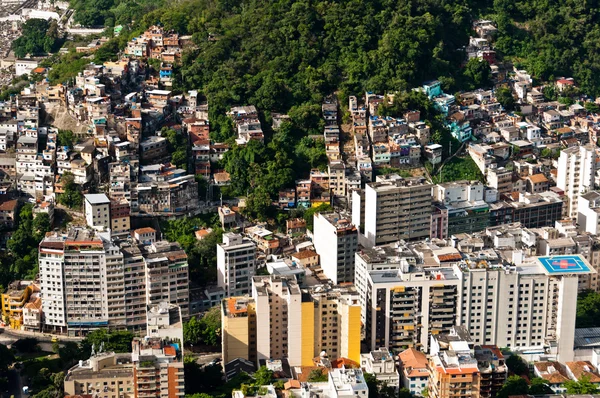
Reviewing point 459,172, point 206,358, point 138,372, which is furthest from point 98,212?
point 459,172

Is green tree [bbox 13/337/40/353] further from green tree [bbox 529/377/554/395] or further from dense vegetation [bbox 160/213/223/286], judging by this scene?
green tree [bbox 529/377/554/395]

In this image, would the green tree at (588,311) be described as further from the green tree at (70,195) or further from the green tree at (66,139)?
the green tree at (66,139)

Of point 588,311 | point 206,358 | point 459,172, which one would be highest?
point 459,172

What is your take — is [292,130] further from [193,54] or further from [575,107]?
[575,107]

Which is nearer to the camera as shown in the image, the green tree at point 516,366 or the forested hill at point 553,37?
the green tree at point 516,366

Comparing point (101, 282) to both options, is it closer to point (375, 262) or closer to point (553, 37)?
point (375, 262)

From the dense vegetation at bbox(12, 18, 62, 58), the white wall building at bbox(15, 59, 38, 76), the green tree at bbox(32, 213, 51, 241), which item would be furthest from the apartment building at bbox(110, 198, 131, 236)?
the dense vegetation at bbox(12, 18, 62, 58)

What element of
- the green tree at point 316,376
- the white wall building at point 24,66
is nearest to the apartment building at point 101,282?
the green tree at point 316,376

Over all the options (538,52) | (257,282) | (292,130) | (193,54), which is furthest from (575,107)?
(257,282)
